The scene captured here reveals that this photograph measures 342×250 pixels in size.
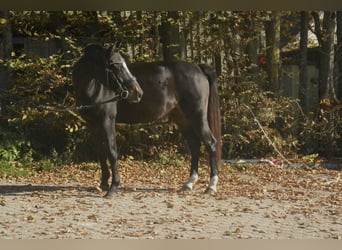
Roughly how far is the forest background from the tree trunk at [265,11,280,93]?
0.02 meters

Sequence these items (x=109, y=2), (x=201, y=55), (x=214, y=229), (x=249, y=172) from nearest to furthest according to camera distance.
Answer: (x=109, y=2)
(x=214, y=229)
(x=249, y=172)
(x=201, y=55)

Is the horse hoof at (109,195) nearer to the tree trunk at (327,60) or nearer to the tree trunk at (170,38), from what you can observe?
the tree trunk at (170,38)

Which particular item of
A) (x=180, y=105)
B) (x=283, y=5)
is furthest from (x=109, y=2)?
(x=180, y=105)

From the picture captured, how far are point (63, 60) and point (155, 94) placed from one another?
2.88 m

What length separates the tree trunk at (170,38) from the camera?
10566 millimetres

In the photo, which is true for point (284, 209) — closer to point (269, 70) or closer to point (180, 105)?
point (180, 105)

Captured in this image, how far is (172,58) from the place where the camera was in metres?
10.5

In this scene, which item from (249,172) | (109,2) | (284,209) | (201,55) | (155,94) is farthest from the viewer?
(201,55)

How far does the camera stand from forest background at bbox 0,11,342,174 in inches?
398

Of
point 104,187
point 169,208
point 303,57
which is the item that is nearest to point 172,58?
point 303,57

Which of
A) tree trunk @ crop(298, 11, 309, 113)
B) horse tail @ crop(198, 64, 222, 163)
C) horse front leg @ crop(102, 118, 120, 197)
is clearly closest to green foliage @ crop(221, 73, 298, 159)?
tree trunk @ crop(298, 11, 309, 113)

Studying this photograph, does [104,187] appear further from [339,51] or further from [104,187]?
[339,51]

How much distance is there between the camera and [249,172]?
32.3 ft

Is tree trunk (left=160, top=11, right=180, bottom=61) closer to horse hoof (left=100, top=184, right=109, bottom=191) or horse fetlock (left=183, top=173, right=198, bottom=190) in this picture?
horse fetlock (left=183, top=173, right=198, bottom=190)
